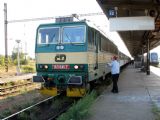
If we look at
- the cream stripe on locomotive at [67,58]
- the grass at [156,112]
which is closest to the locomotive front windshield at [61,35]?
the cream stripe on locomotive at [67,58]

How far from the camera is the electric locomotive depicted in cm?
1269

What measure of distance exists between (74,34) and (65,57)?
93 cm

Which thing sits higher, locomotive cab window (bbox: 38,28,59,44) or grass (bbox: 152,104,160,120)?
locomotive cab window (bbox: 38,28,59,44)

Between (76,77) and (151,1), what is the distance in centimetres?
607

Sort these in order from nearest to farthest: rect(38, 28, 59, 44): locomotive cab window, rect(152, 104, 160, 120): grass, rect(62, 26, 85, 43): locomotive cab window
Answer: rect(152, 104, 160, 120): grass → rect(62, 26, 85, 43): locomotive cab window → rect(38, 28, 59, 44): locomotive cab window

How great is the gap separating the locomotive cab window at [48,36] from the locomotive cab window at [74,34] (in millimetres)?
337

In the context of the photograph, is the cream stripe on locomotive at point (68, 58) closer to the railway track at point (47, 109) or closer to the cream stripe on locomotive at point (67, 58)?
the cream stripe on locomotive at point (67, 58)

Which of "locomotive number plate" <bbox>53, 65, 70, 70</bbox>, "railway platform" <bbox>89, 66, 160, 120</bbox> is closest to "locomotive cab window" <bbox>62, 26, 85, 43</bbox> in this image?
"locomotive number plate" <bbox>53, 65, 70, 70</bbox>

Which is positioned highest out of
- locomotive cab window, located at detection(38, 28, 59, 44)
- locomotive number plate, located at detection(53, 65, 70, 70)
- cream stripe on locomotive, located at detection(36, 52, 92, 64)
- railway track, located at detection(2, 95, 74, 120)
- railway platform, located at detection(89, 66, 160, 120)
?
locomotive cab window, located at detection(38, 28, 59, 44)

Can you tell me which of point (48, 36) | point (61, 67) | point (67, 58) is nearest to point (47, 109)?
point (61, 67)

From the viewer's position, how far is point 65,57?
12953mm

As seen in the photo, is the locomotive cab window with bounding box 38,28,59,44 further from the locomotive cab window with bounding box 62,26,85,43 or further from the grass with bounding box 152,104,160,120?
the grass with bounding box 152,104,160,120

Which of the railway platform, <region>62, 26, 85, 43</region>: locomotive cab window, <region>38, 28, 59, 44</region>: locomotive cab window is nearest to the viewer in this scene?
the railway platform

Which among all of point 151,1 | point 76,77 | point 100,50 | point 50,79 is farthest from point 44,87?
point 151,1
